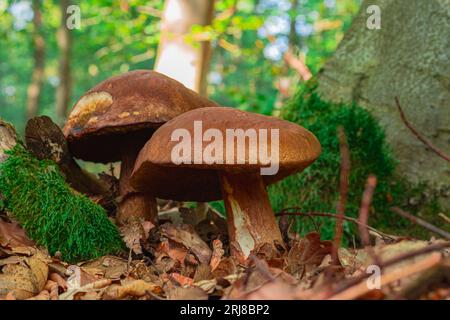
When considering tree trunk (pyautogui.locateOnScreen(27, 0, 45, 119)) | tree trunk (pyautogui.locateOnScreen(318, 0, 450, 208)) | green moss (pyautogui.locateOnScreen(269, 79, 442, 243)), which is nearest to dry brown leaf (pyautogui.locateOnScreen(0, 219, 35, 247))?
green moss (pyautogui.locateOnScreen(269, 79, 442, 243))

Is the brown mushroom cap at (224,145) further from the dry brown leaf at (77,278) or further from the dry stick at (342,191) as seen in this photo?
the dry stick at (342,191)

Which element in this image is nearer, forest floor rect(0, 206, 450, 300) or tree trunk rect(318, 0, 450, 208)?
forest floor rect(0, 206, 450, 300)

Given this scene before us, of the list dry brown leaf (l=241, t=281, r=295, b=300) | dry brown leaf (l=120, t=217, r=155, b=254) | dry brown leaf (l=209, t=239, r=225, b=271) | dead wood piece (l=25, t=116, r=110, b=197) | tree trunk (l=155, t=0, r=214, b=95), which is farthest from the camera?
tree trunk (l=155, t=0, r=214, b=95)

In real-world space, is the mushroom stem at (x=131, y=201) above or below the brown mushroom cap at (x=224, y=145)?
below

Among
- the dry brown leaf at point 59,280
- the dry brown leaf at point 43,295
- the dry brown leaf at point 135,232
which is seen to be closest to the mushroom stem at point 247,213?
the dry brown leaf at point 135,232

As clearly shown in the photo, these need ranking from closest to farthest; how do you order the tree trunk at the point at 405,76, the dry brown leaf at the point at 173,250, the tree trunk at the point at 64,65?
Answer: the dry brown leaf at the point at 173,250 → the tree trunk at the point at 405,76 → the tree trunk at the point at 64,65

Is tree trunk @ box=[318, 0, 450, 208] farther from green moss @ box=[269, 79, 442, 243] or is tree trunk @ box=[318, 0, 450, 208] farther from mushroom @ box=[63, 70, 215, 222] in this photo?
mushroom @ box=[63, 70, 215, 222]
